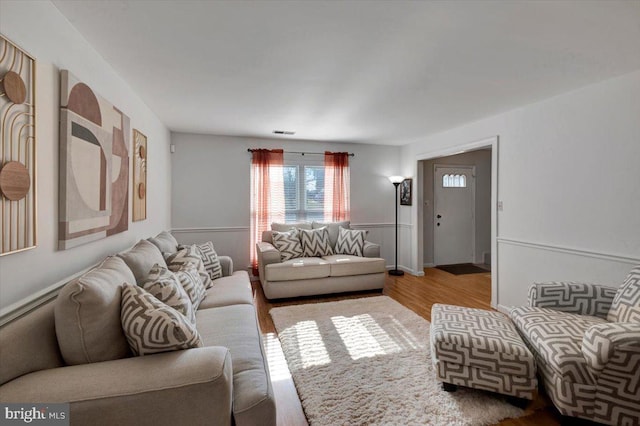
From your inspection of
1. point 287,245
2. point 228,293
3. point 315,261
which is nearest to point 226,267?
point 228,293

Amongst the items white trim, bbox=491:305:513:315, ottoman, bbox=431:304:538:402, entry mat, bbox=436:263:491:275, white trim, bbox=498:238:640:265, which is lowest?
white trim, bbox=491:305:513:315

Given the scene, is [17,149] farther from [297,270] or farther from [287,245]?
[287,245]

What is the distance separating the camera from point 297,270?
3.82m

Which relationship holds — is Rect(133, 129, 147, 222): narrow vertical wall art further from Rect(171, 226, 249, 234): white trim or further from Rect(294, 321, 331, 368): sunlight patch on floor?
Rect(294, 321, 331, 368): sunlight patch on floor

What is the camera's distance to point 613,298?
2113 mm

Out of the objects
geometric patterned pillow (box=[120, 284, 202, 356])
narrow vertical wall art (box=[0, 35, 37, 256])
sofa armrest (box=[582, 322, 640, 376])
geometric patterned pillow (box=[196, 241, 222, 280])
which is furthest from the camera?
geometric patterned pillow (box=[196, 241, 222, 280])

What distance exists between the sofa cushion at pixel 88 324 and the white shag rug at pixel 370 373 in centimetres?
117

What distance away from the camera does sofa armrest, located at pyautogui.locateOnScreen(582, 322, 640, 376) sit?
1524 millimetres

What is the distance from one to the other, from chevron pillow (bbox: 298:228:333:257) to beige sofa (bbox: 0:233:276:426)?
9.57ft

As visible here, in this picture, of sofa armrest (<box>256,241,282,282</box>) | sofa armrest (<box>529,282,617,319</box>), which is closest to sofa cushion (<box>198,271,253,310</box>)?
sofa armrest (<box>256,241,282,282</box>)

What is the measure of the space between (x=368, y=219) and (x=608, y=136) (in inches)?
134

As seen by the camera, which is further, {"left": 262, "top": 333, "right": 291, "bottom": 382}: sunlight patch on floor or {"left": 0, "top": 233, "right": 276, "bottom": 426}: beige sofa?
{"left": 262, "top": 333, "right": 291, "bottom": 382}: sunlight patch on floor

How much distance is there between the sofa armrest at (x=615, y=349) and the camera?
152 cm

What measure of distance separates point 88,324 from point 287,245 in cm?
305
